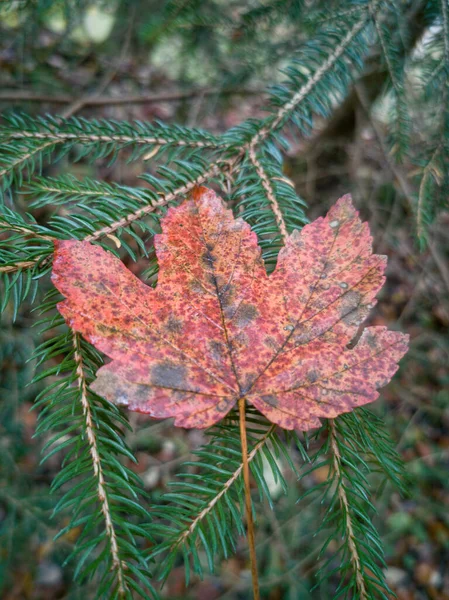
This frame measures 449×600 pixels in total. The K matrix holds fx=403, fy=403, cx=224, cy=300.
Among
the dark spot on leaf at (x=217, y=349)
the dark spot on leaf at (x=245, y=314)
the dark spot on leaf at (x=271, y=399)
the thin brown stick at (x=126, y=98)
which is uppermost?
the thin brown stick at (x=126, y=98)

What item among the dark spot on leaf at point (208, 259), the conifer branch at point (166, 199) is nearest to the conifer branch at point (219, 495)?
the dark spot on leaf at point (208, 259)

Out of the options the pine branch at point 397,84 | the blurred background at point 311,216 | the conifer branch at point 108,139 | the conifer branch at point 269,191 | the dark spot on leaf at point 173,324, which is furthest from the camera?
the blurred background at point 311,216

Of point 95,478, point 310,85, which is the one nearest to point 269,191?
point 310,85

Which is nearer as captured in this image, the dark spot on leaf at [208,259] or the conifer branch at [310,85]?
the dark spot on leaf at [208,259]

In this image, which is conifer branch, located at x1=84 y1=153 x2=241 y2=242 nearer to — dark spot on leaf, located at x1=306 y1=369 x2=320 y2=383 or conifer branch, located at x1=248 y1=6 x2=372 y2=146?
conifer branch, located at x1=248 y1=6 x2=372 y2=146

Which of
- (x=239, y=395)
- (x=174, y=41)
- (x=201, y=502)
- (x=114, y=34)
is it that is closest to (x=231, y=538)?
(x=201, y=502)

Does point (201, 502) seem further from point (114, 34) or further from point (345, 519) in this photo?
point (114, 34)

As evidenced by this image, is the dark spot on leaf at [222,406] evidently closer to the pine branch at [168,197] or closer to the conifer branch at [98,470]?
the conifer branch at [98,470]
